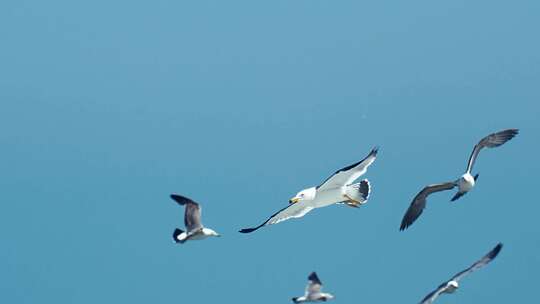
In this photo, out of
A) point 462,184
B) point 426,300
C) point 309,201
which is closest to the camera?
point 426,300

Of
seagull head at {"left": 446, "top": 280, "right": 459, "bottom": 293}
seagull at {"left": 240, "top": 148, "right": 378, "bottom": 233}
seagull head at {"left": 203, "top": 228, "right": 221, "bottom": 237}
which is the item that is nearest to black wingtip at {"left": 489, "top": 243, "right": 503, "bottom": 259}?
seagull head at {"left": 446, "top": 280, "right": 459, "bottom": 293}

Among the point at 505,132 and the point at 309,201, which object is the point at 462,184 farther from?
the point at 309,201

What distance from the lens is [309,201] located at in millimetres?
24109

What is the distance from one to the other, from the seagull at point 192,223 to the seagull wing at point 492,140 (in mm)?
5806

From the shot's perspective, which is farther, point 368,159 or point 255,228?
point 255,228

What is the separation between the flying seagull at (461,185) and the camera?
22641 millimetres

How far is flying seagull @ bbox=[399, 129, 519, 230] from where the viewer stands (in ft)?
74.3

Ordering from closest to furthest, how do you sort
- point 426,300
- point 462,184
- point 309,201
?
1. point 426,300
2. point 462,184
3. point 309,201

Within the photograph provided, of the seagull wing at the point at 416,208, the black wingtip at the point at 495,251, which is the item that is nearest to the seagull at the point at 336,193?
the seagull wing at the point at 416,208

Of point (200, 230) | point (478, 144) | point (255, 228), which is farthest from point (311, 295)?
point (478, 144)

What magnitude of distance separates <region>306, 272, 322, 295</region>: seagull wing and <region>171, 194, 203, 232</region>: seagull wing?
341 cm

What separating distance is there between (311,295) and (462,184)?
13.9 ft

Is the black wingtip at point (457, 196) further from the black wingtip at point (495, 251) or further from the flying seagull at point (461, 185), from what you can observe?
the black wingtip at point (495, 251)

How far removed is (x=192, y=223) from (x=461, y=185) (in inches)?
225
